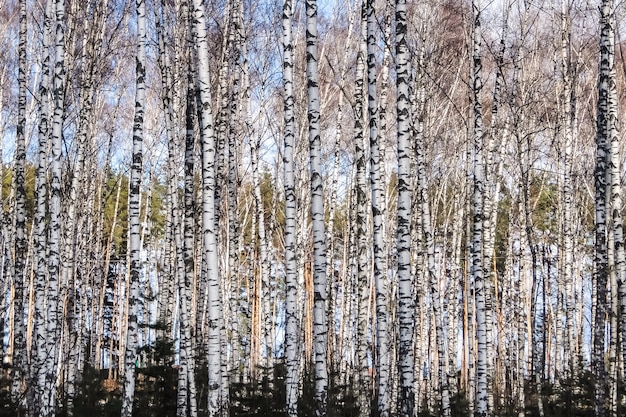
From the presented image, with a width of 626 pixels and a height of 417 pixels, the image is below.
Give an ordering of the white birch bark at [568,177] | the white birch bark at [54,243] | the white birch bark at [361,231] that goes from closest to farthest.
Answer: the white birch bark at [54,243] → the white birch bark at [361,231] → the white birch bark at [568,177]

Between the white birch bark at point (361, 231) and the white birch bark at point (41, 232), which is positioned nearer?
the white birch bark at point (41, 232)

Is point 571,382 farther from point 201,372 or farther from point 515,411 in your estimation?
point 201,372

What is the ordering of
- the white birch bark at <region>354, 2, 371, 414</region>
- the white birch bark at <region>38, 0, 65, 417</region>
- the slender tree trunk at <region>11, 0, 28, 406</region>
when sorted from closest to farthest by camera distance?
the white birch bark at <region>38, 0, 65, 417</region> → the slender tree trunk at <region>11, 0, 28, 406</region> → the white birch bark at <region>354, 2, 371, 414</region>

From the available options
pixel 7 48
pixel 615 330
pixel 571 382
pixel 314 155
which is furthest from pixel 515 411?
pixel 7 48

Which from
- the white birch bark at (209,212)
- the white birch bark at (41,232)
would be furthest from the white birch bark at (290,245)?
the white birch bark at (41,232)

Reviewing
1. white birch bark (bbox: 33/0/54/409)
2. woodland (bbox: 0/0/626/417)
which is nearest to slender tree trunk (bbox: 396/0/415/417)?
woodland (bbox: 0/0/626/417)

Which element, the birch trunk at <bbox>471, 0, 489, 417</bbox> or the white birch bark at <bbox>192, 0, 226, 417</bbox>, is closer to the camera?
the white birch bark at <bbox>192, 0, 226, 417</bbox>

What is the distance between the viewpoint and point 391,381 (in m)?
10.8

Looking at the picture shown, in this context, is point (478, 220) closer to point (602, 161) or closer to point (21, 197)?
point (602, 161)

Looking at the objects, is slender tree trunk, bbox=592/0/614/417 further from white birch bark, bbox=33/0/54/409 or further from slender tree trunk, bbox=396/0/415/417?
white birch bark, bbox=33/0/54/409

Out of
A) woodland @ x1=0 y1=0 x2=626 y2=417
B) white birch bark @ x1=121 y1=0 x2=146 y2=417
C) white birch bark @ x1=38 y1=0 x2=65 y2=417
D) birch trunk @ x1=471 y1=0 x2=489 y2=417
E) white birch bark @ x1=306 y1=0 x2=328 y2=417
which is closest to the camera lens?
white birch bark @ x1=306 y1=0 x2=328 y2=417

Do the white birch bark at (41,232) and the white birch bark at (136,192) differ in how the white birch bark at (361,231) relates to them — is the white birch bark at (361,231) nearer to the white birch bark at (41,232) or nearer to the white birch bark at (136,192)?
the white birch bark at (136,192)

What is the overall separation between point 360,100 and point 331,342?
5829 mm

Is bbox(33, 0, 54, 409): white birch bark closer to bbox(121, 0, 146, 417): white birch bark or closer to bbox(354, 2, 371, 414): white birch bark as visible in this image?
bbox(121, 0, 146, 417): white birch bark
